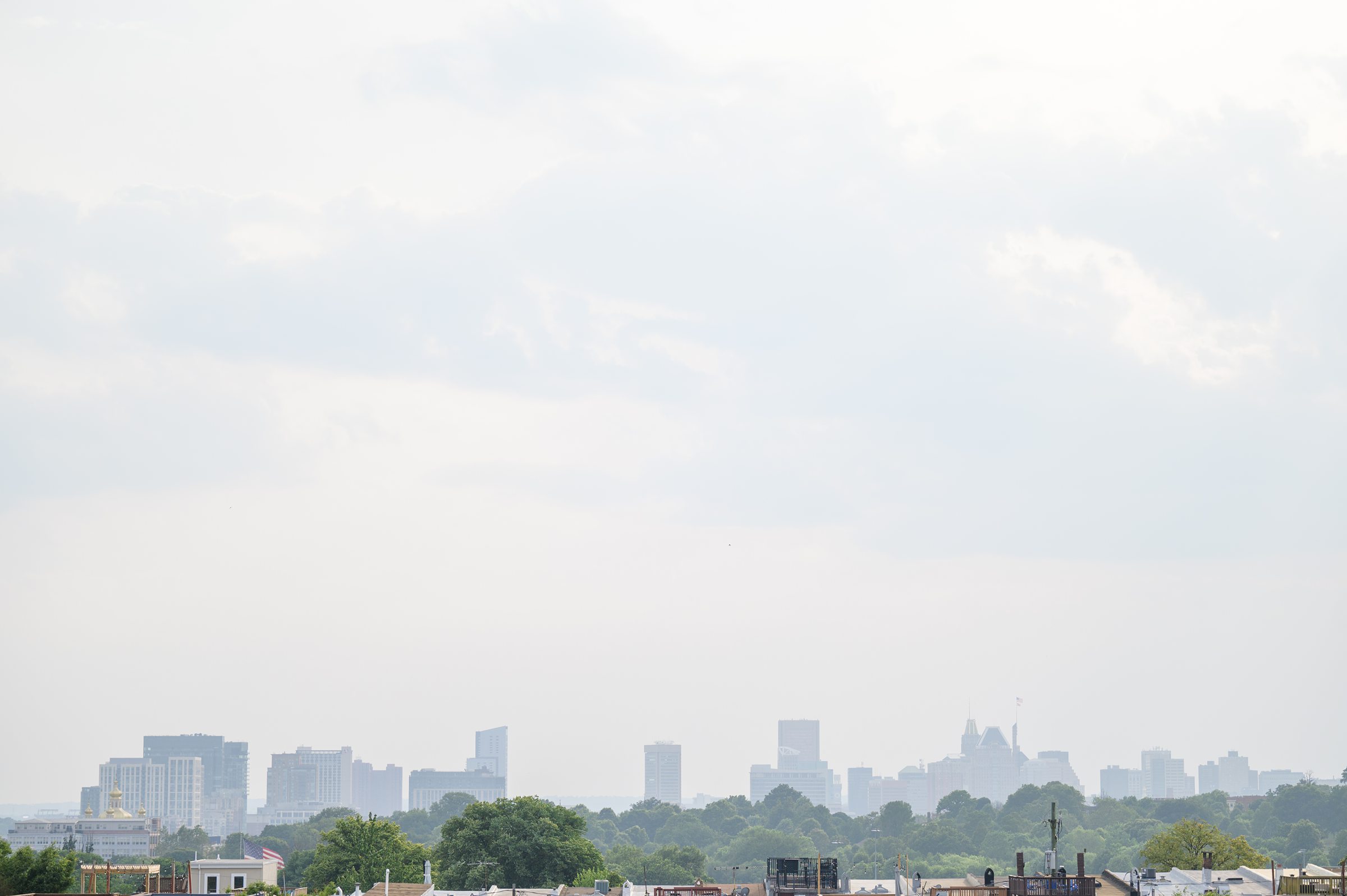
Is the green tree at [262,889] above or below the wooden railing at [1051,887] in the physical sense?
below

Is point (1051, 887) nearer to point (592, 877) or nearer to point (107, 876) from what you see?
point (107, 876)

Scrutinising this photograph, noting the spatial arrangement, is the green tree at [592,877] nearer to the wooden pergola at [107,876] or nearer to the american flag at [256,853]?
the american flag at [256,853]

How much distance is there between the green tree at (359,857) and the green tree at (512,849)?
6401 mm

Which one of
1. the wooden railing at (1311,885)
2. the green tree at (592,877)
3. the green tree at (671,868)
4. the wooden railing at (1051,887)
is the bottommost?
the green tree at (671,868)

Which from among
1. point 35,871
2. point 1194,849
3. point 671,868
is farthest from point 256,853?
point 671,868

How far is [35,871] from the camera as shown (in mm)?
69938

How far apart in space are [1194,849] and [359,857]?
190 feet

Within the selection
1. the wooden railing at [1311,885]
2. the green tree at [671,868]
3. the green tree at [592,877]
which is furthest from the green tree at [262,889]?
the green tree at [671,868]

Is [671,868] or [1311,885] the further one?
[671,868]

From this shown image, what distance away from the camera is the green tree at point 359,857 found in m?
107

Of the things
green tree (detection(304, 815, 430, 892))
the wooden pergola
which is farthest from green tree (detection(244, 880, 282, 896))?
green tree (detection(304, 815, 430, 892))

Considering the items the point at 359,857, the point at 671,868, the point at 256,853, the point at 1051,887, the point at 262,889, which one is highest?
the point at 1051,887

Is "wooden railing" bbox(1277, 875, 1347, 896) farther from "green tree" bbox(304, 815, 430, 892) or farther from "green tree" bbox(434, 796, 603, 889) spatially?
"green tree" bbox(304, 815, 430, 892)

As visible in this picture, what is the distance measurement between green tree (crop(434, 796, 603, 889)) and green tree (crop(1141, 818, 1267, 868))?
40496mm
